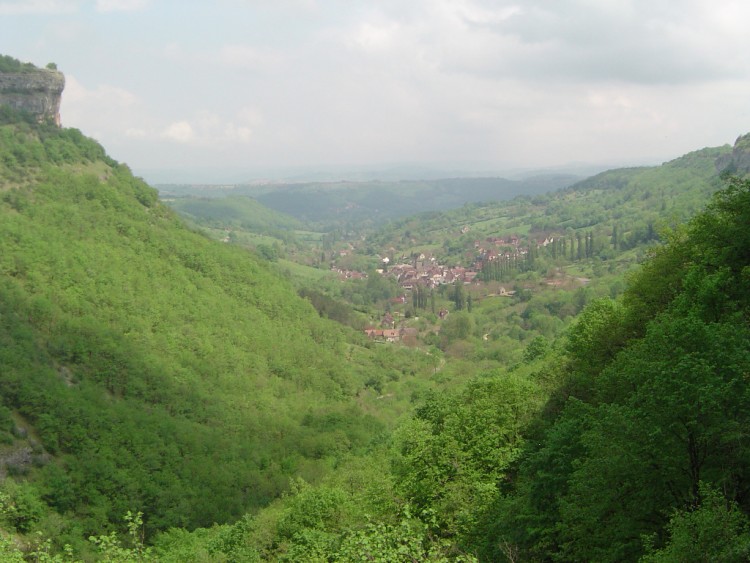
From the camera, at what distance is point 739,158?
497 feet

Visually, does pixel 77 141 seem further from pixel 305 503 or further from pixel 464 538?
pixel 464 538

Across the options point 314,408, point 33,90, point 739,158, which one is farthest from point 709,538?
point 739,158

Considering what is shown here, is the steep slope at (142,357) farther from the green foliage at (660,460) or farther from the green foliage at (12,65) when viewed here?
the green foliage at (660,460)

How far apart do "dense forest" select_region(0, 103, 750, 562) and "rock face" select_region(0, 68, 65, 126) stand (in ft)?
18.7

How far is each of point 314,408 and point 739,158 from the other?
129551 millimetres

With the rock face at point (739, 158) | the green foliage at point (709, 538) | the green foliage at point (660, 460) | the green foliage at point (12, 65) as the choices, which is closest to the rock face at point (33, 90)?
the green foliage at point (12, 65)

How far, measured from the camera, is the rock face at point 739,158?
474 ft

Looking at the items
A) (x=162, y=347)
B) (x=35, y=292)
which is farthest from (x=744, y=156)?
(x=35, y=292)

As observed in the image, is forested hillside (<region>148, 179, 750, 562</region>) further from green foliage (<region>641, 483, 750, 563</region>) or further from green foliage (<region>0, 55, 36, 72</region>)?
green foliage (<region>0, 55, 36, 72</region>)

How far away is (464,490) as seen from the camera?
21906mm

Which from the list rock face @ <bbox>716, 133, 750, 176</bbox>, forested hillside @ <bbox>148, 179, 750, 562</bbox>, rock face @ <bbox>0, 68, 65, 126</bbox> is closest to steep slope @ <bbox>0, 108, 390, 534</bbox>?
rock face @ <bbox>0, 68, 65, 126</bbox>

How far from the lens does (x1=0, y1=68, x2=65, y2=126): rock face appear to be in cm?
9425

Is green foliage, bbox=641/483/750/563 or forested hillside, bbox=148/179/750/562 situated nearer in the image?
green foliage, bbox=641/483/750/563

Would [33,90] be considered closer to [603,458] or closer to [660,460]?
[603,458]
